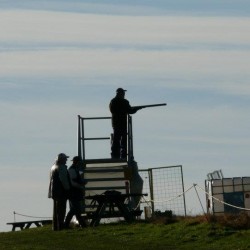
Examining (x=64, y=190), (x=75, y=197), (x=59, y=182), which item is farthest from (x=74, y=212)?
(x=59, y=182)

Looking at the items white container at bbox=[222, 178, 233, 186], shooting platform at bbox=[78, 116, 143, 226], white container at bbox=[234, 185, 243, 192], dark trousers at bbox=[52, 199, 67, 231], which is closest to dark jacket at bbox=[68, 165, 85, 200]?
dark trousers at bbox=[52, 199, 67, 231]

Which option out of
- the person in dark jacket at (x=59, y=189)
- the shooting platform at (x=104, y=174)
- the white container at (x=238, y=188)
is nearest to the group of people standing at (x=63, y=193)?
the person in dark jacket at (x=59, y=189)

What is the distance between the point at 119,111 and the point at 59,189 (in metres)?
3.78

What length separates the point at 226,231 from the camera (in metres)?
25.7

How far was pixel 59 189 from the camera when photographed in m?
31.4

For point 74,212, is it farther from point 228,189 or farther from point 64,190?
point 228,189

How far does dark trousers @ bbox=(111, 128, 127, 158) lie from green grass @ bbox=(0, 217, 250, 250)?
431 centimetres

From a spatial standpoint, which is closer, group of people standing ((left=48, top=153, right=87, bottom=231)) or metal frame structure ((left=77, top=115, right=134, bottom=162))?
group of people standing ((left=48, top=153, right=87, bottom=231))

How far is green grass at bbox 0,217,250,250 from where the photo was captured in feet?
81.3

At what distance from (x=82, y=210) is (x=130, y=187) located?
200cm

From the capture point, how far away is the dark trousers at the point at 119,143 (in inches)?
1362

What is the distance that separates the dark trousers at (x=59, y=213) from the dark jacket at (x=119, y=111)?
3730 millimetres

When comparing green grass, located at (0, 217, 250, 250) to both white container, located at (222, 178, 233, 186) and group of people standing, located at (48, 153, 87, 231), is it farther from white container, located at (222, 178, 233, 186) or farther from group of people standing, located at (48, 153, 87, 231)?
white container, located at (222, 178, 233, 186)

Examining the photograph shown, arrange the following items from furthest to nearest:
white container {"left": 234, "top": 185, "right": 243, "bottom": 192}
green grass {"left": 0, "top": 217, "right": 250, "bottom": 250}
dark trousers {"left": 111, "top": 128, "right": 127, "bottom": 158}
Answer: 1. dark trousers {"left": 111, "top": 128, "right": 127, "bottom": 158}
2. white container {"left": 234, "top": 185, "right": 243, "bottom": 192}
3. green grass {"left": 0, "top": 217, "right": 250, "bottom": 250}
